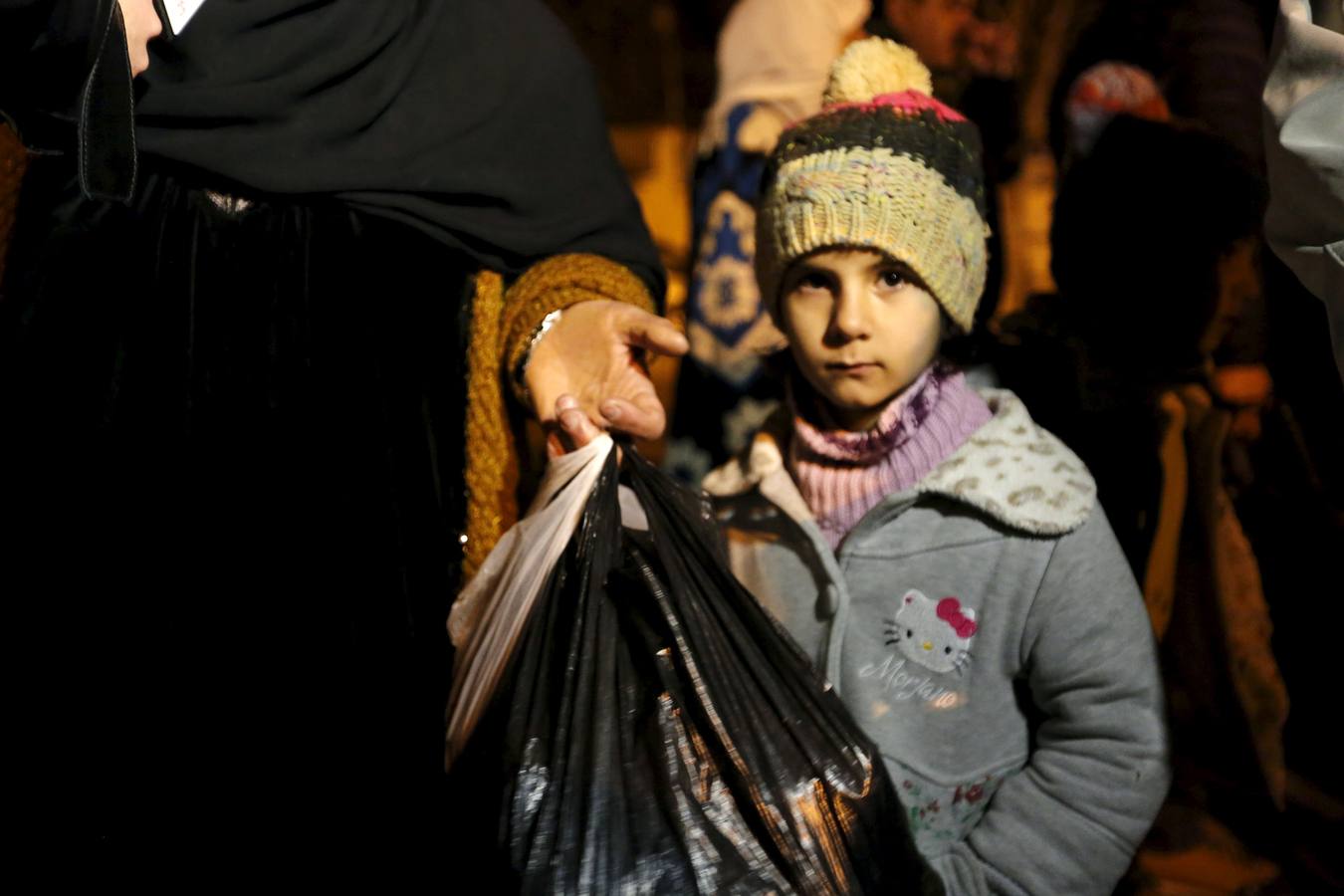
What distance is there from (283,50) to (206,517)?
438mm

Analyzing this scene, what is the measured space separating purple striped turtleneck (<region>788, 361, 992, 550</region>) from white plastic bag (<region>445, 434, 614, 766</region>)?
0.26 meters

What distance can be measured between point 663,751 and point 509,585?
0.22m

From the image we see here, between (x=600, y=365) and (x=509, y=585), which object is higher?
(x=600, y=365)

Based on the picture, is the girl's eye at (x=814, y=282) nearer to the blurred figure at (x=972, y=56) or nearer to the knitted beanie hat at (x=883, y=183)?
the knitted beanie hat at (x=883, y=183)

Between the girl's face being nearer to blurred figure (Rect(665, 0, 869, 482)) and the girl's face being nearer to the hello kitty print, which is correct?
the hello kitty print

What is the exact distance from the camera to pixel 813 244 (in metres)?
1.07

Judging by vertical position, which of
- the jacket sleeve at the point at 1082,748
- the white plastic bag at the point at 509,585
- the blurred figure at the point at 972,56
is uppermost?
the blurred figure at the point at 972,56

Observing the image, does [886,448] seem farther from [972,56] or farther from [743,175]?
[972,56]

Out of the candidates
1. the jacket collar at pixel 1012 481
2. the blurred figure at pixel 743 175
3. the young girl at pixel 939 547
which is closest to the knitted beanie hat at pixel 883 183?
the young girl at pixel 939 547

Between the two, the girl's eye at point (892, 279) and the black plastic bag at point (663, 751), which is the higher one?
the girl's eye at point (892, 279)

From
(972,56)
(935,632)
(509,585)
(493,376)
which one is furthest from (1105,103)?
(509,585)

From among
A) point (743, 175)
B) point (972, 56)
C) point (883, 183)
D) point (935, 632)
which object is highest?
point (972, 56)

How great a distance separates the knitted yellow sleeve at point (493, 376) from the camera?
1.09 meters

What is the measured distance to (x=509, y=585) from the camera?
3.32 feet
